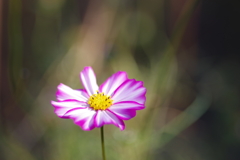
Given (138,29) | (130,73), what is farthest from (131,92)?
(138,29)

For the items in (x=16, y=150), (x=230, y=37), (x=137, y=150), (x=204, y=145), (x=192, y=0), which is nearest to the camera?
(x=192, y=0)

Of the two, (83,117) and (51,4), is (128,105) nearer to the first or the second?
(83,117)

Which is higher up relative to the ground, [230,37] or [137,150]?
[230,37]

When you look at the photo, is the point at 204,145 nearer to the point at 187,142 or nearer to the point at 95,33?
the point at 187,142

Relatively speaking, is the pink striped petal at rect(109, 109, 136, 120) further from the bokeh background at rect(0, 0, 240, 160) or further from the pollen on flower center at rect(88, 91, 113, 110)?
the bokeh background at rect(0, 0, 240, 160)

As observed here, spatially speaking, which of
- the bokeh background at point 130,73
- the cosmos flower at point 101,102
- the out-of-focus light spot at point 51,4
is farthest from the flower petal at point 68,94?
the out-of-focus light spot at point 51,4

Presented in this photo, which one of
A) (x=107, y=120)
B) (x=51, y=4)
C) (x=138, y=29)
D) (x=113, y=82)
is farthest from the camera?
(x=138, y=29)

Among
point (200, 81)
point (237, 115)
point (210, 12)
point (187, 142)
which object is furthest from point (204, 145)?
point (210, 12)

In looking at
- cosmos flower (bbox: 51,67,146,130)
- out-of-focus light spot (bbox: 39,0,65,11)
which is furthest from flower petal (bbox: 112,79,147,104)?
out-of-focus light spot (bbox: 39,0,65,11)
